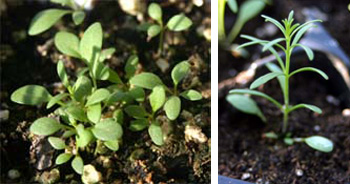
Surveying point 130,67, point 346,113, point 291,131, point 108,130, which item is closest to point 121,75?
point 130,67

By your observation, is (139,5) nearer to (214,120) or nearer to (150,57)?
(150,57)

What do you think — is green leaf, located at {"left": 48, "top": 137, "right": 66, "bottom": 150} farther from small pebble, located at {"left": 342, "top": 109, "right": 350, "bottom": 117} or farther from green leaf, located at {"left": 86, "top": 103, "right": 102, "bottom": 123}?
small pebble, located at {"left": 342, "top": 109, "right": 350, "bottom": 117}

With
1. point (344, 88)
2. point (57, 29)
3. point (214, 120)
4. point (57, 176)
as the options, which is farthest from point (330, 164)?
point (57, 29)

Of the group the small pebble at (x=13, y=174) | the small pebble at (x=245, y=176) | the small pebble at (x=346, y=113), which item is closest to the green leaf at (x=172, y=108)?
the small pebble at (x=245, y=176)

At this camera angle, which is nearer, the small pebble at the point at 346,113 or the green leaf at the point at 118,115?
the green leaf at the point at 118,115

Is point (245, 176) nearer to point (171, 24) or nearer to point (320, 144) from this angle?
point (320, 144)

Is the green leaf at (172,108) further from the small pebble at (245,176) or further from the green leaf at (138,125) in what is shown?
the small pebble at (245,176)
